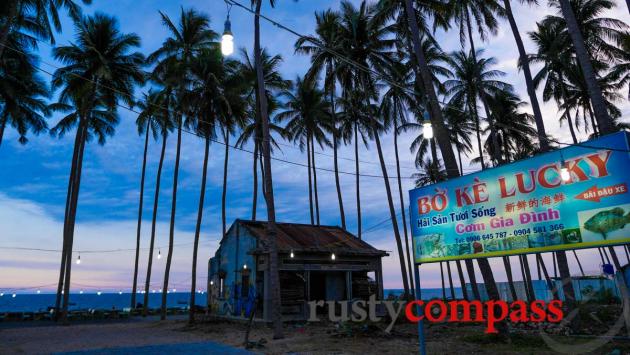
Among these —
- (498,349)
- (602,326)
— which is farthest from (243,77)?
(602,326)

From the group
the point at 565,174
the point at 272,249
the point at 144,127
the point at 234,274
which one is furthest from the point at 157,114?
the point at 565,174

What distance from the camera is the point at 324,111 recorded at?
103 ft

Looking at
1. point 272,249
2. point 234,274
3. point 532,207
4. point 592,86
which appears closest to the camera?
point 532,207

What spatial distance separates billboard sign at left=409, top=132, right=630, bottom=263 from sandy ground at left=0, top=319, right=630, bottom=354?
3817 millimetres

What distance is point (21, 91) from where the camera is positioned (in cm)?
2600

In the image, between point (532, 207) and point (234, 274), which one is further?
point (234, 274)

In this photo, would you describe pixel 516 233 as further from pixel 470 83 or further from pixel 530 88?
pixel 470 83

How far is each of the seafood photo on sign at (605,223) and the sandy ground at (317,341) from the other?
184 inches

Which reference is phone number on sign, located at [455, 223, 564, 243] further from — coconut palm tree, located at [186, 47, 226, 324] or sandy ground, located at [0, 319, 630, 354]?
coconut palm tree, located at [186, 47, 226, 324]

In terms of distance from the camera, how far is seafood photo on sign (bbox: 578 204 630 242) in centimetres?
635

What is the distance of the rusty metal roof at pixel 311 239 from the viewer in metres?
20.5

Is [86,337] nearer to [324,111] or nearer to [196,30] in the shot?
[196,30]

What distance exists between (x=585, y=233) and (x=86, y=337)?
686 inches

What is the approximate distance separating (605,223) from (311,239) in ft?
56.1
